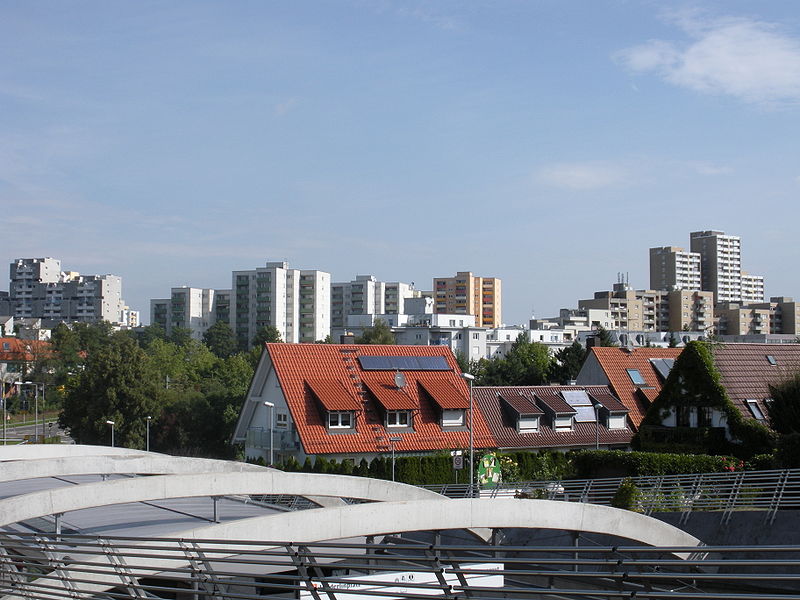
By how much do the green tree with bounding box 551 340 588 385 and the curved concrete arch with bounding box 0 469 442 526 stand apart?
198 ft

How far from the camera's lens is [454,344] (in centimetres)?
12912

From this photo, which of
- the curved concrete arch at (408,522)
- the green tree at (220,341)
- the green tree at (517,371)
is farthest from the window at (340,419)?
the green tree at (220,341)

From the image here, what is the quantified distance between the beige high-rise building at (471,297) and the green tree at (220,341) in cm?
4818

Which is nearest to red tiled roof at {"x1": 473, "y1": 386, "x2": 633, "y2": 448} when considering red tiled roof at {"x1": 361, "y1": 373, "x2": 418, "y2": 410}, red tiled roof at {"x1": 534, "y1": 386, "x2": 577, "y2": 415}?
red tiled roof at {"x1": 534, "y1": 386, "x2": 577, "y2": 415}

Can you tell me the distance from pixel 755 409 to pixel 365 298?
5429 inches

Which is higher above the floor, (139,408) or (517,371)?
(517,371)

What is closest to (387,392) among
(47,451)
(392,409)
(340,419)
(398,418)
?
(398,418)

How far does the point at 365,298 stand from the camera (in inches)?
6964

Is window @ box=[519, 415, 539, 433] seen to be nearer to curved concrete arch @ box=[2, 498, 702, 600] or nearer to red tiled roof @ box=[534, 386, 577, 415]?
red tiled roof @ box=[534, 386, 577, 415]

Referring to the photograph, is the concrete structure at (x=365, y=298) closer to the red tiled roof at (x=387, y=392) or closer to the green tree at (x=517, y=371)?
the green tree at (x=517, y=371)

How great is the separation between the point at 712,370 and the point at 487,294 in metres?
148

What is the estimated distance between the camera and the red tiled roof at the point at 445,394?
42.4 meters

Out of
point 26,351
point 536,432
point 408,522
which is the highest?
point 26,351

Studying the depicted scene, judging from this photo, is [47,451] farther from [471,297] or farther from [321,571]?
[471,297]
